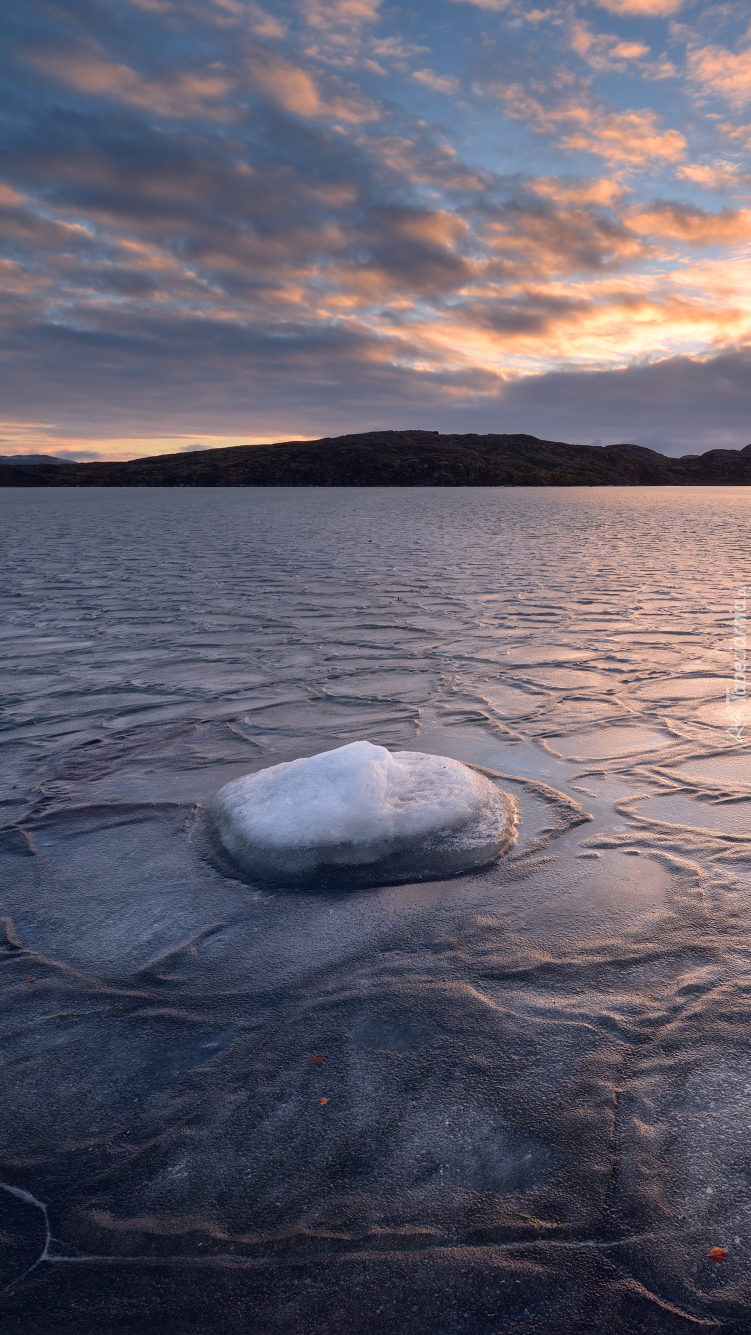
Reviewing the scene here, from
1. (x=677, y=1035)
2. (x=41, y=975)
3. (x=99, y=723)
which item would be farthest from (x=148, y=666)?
(x=677, y=1035)

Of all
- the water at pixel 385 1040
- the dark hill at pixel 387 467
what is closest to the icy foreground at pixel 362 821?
the water at pixel 385 1040

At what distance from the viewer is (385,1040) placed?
86.9 inches

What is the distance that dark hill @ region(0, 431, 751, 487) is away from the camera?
113 meters

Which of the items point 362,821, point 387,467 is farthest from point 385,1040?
point 387,467

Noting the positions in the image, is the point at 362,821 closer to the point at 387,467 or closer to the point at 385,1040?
the point at 385,1040

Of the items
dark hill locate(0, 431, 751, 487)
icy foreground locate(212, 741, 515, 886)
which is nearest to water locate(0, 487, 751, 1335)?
icy foreground locate(212, 741, 515, 886)

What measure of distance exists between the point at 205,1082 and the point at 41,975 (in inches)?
33.9

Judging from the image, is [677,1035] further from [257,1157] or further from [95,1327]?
[95,1327]

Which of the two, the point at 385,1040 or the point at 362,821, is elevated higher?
the point at 362,821

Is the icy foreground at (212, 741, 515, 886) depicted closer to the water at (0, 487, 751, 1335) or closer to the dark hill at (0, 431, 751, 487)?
the water at (0, 487, 751, 1335)

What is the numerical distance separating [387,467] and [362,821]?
11621 cm

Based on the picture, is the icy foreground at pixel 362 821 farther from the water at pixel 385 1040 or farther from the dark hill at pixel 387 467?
the dark hill at pixel 387 467

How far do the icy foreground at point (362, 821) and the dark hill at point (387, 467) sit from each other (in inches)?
4308

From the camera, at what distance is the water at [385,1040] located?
152 centimetres
